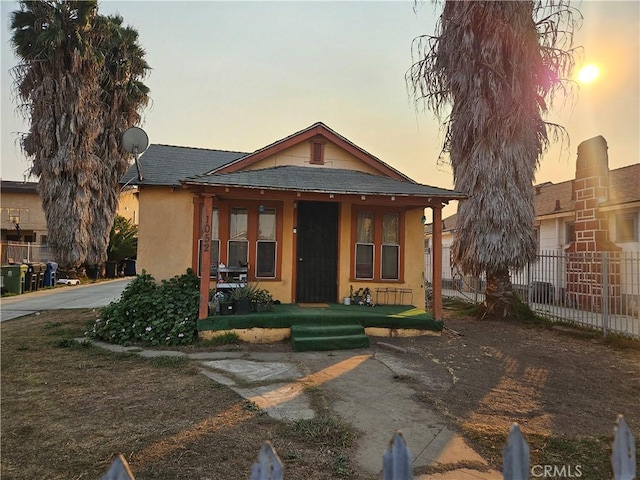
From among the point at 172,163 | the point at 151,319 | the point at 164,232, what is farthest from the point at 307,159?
the point at 151,319

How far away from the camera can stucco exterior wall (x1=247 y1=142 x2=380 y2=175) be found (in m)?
9.99

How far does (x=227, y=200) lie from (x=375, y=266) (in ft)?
12.8

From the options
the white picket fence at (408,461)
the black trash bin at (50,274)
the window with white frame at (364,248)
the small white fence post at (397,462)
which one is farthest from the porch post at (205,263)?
the black trash bin at (50,274)

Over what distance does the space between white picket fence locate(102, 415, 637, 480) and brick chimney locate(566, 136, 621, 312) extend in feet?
30.6

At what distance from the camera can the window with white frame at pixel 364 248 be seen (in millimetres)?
9875

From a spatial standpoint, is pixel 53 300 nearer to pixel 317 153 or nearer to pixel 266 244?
pixel 266 244

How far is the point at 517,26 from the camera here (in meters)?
9.92

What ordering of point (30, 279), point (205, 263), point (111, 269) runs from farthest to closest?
point (111, 269) → point (30, 279) → point (205, 263)

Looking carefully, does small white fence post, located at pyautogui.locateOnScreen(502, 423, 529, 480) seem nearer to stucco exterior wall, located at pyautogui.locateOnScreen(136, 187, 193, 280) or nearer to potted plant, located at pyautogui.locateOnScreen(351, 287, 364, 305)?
potted plant, located at pyautogui.locateOnScreen(351, 287, 364, 305)

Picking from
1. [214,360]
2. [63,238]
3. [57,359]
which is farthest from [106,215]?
[214,360]

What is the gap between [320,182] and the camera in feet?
28.9

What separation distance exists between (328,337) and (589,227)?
8937 millimetres

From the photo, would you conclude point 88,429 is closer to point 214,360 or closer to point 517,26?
point 214,360

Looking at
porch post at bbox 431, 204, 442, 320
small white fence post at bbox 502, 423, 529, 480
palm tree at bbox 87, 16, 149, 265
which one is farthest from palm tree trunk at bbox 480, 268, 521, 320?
palm tree at bbox 87, 16, 149, 265
